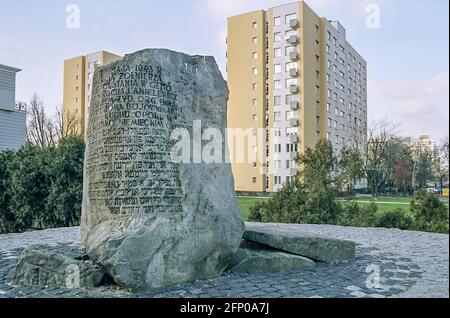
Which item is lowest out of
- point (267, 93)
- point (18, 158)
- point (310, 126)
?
point (18, 158)

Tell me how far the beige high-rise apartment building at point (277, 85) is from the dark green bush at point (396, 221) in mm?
28867

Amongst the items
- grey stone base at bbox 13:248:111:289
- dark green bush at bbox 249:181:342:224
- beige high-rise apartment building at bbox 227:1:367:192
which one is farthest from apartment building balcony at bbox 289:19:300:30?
grey stone base at bbox 13:248:111:289

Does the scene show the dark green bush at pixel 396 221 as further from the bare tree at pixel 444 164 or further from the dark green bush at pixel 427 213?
the bare tree at pixel 444 164

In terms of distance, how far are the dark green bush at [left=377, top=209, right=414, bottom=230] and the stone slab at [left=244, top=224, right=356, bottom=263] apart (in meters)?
6.13

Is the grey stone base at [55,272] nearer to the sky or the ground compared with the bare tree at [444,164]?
nearer to the ground

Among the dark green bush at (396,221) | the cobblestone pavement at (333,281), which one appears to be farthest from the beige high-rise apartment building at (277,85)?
the cobblestone pavement at (333,281)

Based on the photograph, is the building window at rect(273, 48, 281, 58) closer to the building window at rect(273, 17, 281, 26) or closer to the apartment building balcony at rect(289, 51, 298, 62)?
the apartment building balcony at rect(289, 51, 298, 62)

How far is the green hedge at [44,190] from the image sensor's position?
40.3ft

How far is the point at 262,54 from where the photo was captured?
44.1 metres

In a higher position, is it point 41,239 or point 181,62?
point 181,62
